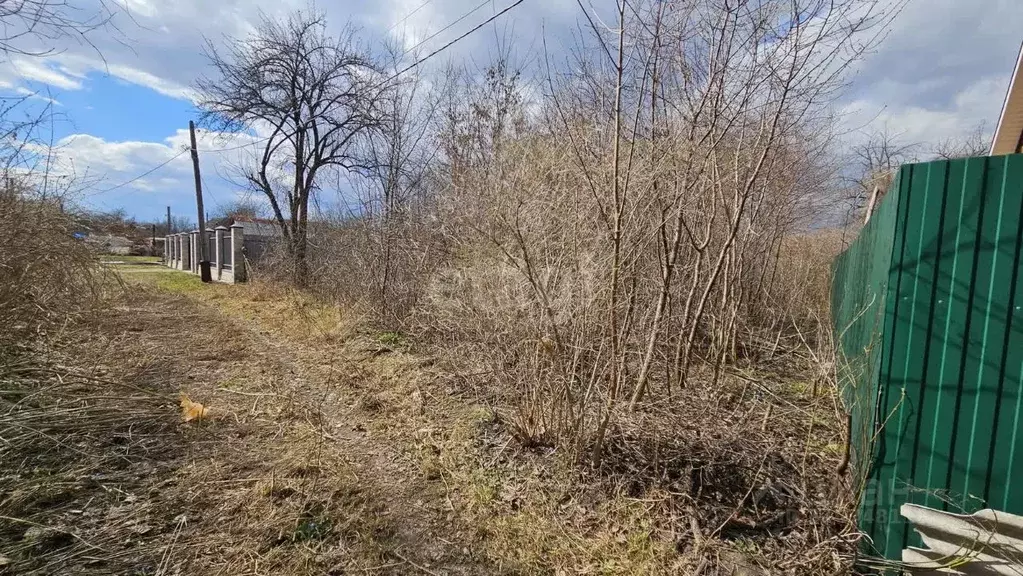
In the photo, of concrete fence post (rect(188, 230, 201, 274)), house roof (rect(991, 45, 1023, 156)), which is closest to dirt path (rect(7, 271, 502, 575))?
house roof (rect(991, 45, 1023, 156))

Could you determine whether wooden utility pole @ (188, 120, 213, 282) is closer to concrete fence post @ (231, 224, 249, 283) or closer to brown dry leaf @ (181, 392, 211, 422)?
concrete fence post @ (231, 224, 249, 283)

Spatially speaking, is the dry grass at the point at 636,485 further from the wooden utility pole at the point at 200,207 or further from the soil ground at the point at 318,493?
the wooden utility pole at the point at 200,207

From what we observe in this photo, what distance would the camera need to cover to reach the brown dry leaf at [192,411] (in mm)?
3750

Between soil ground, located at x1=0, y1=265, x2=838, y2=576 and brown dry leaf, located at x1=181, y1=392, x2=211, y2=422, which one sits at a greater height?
brown dry leaf, located at x1=181, y1=392, x2=211, y2=422

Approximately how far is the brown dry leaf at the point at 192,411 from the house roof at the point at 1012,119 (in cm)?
731

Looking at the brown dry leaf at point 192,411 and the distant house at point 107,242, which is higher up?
the distant house at point 107,242

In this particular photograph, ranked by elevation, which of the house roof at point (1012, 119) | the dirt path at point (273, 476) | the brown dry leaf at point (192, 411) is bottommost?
the dirt path at point (273, 476)

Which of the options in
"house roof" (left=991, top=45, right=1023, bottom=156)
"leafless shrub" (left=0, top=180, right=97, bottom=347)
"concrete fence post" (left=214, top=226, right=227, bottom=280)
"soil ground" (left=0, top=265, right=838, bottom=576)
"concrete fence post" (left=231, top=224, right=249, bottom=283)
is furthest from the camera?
"concrete fence post" (left=214, top=226, right=227, bottom=280)

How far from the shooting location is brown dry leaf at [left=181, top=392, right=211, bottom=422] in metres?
3.75

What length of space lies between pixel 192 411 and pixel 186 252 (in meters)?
22.1

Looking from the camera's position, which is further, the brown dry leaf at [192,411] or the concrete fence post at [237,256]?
the concrete fence post at [237,256]

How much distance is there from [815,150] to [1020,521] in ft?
17.7

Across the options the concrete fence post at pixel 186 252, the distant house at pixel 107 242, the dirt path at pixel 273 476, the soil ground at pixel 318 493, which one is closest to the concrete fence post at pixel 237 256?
the distant house at pixel 107 242

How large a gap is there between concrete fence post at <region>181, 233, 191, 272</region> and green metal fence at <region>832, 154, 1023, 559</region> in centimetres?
2532
